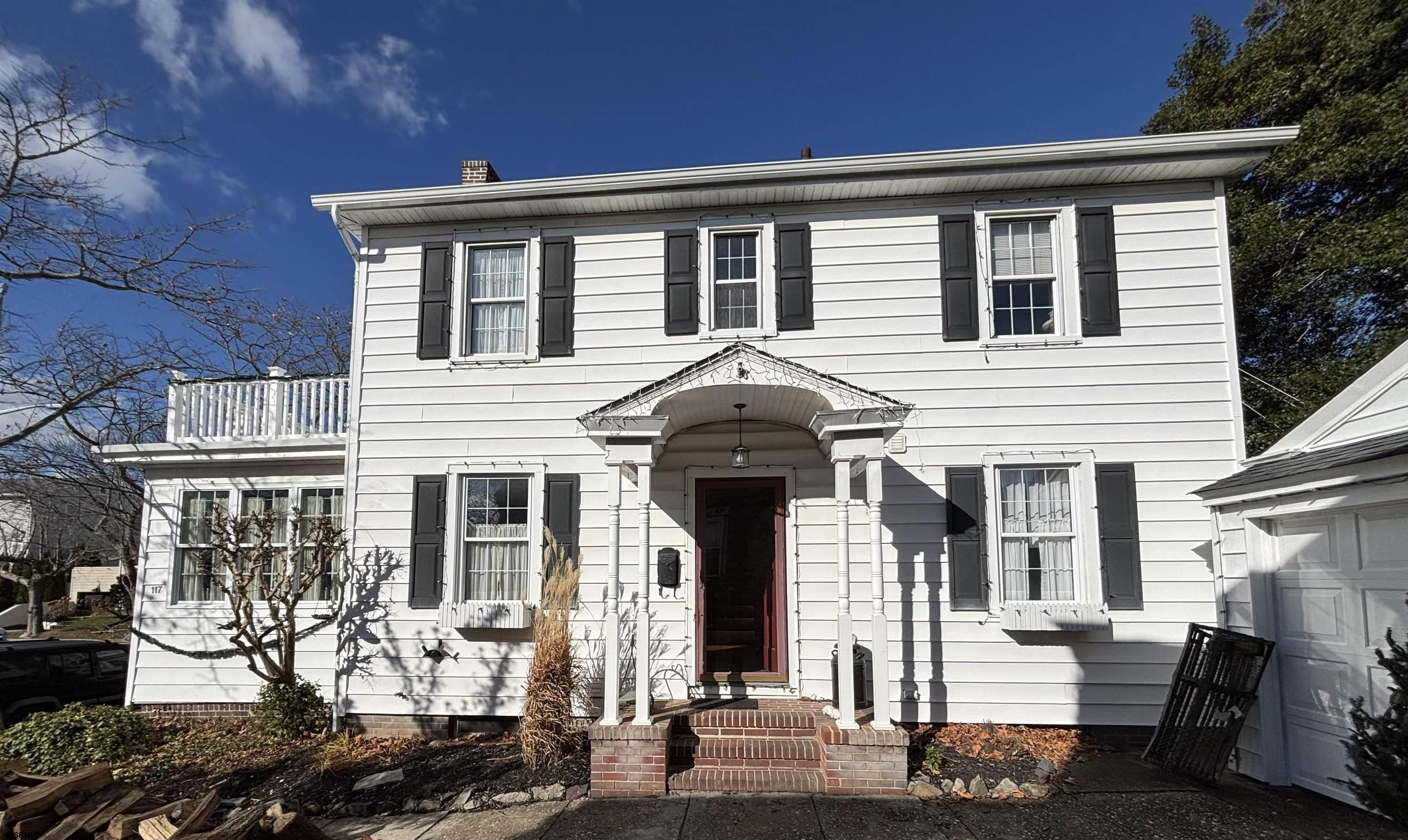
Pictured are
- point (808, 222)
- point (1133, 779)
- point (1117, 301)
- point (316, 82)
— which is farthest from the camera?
point (316, 82)

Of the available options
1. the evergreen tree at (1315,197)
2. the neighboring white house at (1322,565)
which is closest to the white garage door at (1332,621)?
the neighboring white house at (1322,565)

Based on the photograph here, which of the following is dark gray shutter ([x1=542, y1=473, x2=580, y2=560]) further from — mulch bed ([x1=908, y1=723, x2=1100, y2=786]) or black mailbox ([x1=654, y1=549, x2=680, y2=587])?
mulch bed ([x1=908, y1=723, x2=1100, y2=786])

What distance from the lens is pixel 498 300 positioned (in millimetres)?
7465

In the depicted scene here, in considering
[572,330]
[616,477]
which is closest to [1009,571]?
[616,477]

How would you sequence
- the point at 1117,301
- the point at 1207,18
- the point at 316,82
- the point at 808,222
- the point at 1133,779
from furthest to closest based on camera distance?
the point at 1207,18 < the point at 316,82 < the point at 808,222 < the point at 1117,301 < the point at 1133,779

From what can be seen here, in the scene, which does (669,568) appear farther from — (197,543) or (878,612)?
(197,543)

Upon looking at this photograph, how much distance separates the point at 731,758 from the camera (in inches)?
223

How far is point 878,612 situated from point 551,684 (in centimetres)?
282

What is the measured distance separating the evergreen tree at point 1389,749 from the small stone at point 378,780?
21.5ft

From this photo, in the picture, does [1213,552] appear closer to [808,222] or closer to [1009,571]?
[1009,571]

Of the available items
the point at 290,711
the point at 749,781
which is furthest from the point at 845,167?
the point at 290,711

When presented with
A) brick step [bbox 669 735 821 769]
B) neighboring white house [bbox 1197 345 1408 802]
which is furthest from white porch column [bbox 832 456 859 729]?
neighboring white house [bbox 1197 345 1408 802]

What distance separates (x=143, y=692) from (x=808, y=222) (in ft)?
29.8

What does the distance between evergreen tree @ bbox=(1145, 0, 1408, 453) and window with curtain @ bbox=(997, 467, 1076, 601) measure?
15.0 feet
